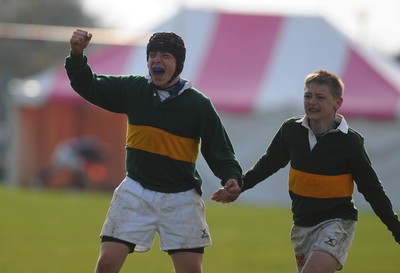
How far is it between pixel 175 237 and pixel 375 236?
8.35 metres

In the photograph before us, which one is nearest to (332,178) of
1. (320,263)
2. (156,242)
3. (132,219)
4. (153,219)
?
(320,263)

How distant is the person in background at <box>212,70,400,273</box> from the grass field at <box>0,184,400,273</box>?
3.46 metres

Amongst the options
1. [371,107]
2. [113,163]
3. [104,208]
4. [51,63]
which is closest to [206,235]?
[104,208]

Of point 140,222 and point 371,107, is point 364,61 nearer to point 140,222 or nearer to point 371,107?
point 371,107

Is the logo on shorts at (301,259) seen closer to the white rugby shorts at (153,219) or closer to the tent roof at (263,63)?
the white rugby shorts at (153,219)

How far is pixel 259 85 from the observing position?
70.4 ft

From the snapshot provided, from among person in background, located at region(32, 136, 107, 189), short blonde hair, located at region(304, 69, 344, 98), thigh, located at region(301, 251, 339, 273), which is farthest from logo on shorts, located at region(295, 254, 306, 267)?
person in background, located at region(32, 136, 107, 189)

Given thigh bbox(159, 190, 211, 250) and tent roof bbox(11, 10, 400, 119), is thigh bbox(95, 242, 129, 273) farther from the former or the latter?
tent roof bbox(11, 10, 400, 119)

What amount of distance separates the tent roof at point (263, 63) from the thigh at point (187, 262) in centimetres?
1390

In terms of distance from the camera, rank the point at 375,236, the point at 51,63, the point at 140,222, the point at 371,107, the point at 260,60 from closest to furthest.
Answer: the point at 140,222
the point at 375,236
the point at 371,107
the point at 260,60
the point at 51,63

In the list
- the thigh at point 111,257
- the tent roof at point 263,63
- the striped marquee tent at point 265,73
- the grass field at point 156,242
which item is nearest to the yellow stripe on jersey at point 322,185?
the thigh at point 111,257

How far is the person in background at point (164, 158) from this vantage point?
22.2 ft

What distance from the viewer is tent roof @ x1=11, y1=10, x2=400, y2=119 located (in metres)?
20.9

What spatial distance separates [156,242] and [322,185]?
6902 mm
